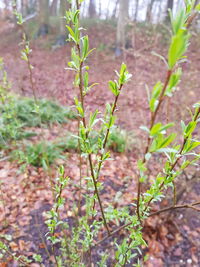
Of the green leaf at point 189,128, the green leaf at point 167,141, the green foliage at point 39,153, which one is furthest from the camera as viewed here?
the green foliage at point 39,153

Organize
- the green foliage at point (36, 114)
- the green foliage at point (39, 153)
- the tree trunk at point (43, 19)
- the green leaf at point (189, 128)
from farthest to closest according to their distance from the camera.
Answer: the tree trunk at point (43, 19), the green foliage at point (36, 114), the green foliage at point (39, 153), the green leaf at point (189, 128)

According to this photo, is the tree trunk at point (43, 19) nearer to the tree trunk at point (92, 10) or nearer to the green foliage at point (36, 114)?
the tree trunk at point (92, 10)

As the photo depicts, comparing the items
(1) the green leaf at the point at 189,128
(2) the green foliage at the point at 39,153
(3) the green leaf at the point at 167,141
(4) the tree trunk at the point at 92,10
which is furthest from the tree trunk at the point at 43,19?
(3) the green leaf at the point at 167,141

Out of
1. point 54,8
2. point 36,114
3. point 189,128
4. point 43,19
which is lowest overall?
point 36,114

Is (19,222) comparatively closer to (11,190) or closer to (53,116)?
(11,190)

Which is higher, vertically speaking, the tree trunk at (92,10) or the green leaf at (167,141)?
the tree trunk at (92,10)

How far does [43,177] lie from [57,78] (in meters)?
5.40

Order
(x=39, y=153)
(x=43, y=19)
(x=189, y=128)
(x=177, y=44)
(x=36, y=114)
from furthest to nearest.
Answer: (x=43, y=19) < (x=36, y=114) < (x=39, y=153) < (x=189, y=128) < (x=177, y=44)

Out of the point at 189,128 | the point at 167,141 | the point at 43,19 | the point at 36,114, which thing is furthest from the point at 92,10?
the point at 167,141

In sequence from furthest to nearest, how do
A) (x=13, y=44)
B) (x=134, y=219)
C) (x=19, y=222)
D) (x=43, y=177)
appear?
(x=13, y=44), (x=43, y=177), (x=19, y=222), (x=134, y=219)

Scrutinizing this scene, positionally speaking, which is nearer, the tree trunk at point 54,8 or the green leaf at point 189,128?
the green leaf at point 189,128

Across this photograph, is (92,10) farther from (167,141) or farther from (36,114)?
(167,141)

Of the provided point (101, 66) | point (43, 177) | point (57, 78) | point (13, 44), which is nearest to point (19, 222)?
point (43, 177)

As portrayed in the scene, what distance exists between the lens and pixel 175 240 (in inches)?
86.1
